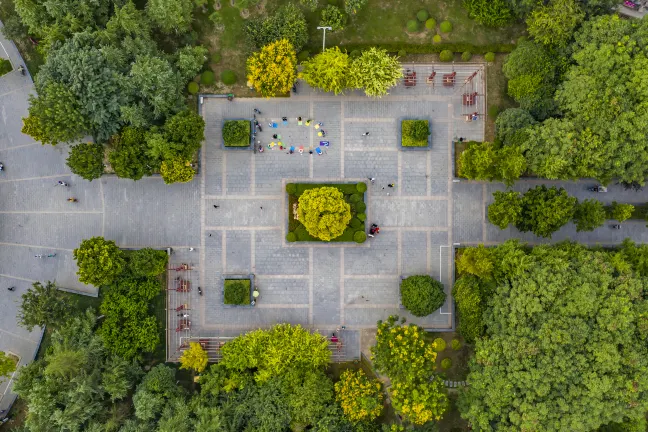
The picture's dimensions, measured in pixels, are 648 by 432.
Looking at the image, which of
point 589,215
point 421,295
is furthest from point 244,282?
point 589,215

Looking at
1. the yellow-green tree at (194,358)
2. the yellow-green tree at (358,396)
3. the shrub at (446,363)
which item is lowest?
the yellow-green tree at (358,396)

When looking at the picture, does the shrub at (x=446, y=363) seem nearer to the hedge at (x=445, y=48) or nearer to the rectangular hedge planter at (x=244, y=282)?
the rectangular hedge planter at (x=244, y=282)

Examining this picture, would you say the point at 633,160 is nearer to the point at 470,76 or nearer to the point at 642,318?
the point at 642,318

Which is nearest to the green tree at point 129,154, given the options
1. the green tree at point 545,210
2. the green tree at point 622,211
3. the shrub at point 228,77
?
the shrub at point 228,77

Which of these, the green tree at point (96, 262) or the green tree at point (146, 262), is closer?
the green tree at point (96, 262)

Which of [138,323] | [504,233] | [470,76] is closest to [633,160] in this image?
[504,233]

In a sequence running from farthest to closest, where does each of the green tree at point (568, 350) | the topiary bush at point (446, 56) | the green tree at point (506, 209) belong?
the topiary bush at point (446, 56), the green tree at point (506, 209), the green tree at point (568, 350)

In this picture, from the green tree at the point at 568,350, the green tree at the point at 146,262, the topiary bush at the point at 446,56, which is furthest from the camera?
the topiary bush at the point at 446,56

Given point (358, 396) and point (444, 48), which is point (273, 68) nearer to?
point (444, 48)
